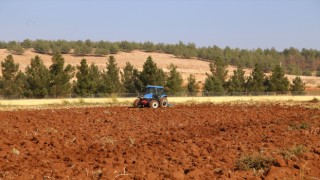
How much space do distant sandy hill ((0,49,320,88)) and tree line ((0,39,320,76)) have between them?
12.5ft

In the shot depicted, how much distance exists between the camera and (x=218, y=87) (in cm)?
6862

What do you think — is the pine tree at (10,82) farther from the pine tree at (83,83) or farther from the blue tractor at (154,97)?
the blue tractor at (154,97)

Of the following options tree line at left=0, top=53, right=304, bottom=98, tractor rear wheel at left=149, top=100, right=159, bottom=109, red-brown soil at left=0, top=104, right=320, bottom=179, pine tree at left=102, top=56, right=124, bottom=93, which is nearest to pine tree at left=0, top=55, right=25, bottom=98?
tree line at left=0, top=53, right=304, bottom=98

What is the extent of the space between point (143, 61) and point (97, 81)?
66788mm

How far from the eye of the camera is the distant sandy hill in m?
112

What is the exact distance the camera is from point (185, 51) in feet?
488

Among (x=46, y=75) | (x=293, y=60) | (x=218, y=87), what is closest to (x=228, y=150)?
(x=46, y=75)

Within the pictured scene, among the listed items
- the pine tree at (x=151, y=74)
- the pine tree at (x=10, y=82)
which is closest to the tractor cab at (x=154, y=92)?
the pine tree at (x=151, y=74)

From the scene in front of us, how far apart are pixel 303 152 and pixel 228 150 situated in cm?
214

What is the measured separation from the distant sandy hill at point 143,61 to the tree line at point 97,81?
3294 cm

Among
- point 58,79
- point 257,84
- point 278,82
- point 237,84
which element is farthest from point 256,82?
point 58,79

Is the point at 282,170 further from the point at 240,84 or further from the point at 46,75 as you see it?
the point at 240,84

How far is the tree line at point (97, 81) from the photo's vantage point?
58.1m

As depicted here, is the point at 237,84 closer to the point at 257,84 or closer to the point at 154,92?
the point at 257,84
